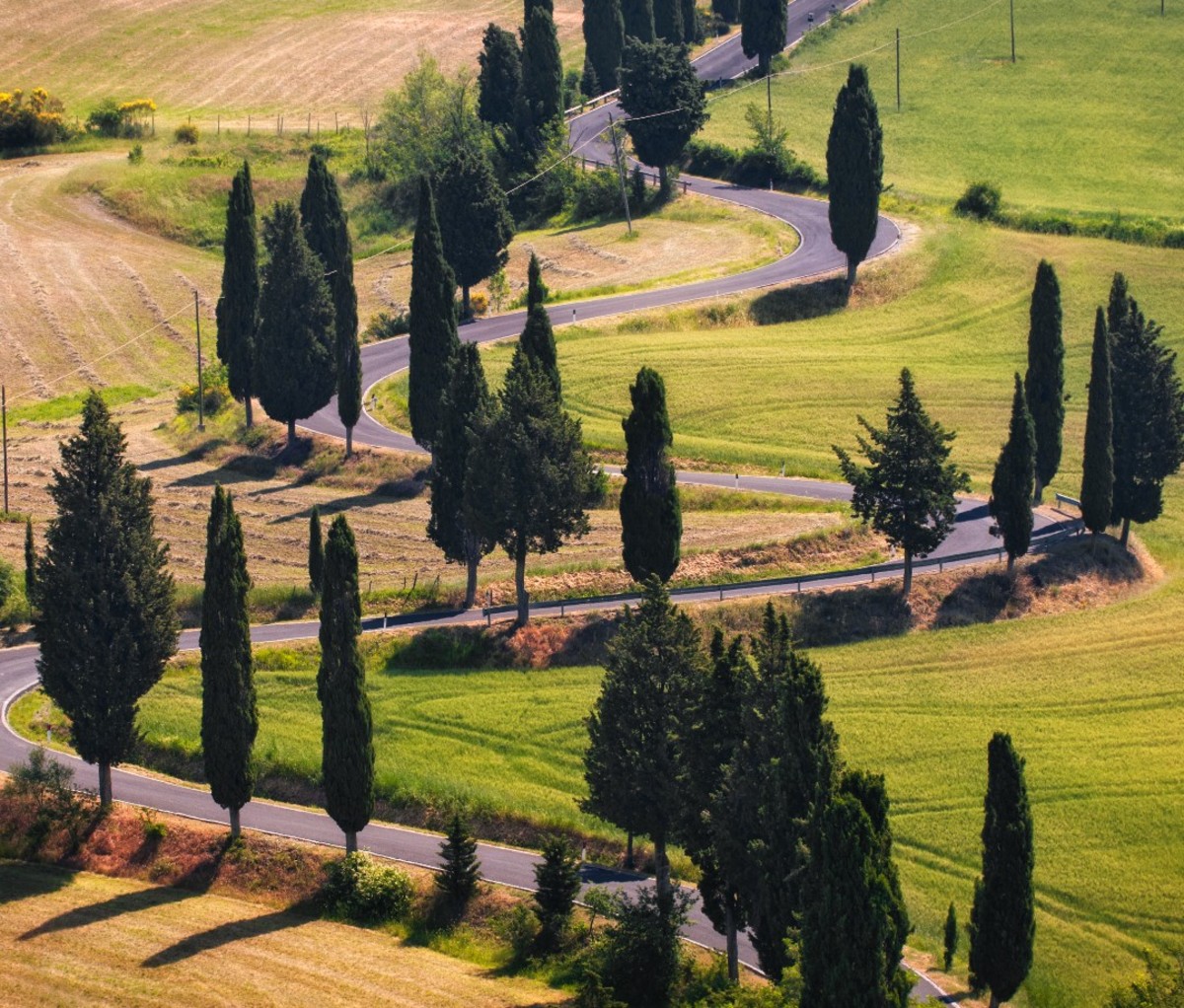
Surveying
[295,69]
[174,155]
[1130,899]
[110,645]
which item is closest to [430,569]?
[110,645]

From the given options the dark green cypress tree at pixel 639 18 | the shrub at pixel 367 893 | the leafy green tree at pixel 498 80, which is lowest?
the shrub at pixel 367 893

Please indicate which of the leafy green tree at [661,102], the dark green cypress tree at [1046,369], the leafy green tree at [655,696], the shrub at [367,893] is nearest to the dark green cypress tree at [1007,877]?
the leafy green tree at [655,696]

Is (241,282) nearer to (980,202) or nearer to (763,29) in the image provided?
(980,202)

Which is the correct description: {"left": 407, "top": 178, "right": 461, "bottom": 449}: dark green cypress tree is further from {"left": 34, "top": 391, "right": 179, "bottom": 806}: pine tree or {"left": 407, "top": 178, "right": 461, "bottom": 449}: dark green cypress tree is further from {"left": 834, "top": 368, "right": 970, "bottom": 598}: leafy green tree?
{"left": 34, "top": 391, "right": 179, "bottom": 806}: pine tree

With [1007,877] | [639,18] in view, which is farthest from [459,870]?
[639,18]

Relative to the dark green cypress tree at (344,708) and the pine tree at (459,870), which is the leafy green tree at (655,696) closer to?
the pine tree at (459,870)

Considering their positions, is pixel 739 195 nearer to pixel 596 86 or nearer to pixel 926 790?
pixel 596 86
